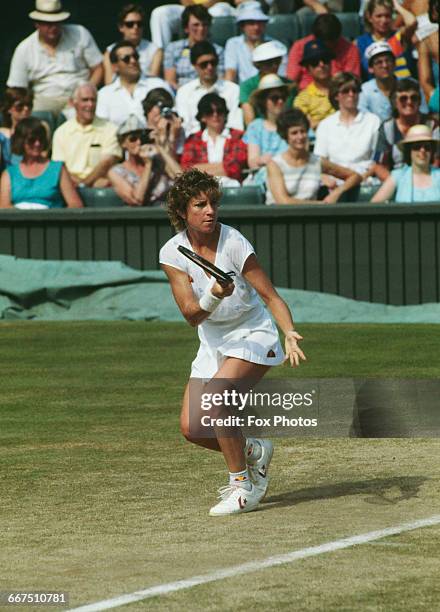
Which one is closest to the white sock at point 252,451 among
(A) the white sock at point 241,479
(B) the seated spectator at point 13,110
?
(A) the white sock at point 241,479

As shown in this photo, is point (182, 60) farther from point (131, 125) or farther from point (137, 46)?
point (131, 125)

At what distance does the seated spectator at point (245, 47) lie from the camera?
707 inches

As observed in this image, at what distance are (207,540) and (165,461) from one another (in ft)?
6.93

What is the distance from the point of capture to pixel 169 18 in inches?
764

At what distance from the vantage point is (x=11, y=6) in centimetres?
2283

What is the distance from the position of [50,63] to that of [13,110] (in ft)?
4.11

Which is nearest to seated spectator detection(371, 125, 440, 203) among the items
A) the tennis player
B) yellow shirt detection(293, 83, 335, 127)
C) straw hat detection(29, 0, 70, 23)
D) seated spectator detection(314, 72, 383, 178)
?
seated spectator detection(314, 72, 383, 178)

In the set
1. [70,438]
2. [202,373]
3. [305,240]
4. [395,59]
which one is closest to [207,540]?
[202,373]

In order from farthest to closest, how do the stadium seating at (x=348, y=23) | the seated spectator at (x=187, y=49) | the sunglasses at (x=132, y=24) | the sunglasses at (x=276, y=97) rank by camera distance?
1. the stadium seating at (x=348, y=23)
2. the sunglasses at (x=132, y=24)
3. the seated spectator at (x=187, y=49)
4. the sunglasses at (x=276, y=97)

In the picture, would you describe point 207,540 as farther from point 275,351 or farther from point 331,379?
point 331,379

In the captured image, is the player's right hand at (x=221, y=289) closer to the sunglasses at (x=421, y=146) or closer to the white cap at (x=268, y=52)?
the sunglasses at (x=421, y=146)

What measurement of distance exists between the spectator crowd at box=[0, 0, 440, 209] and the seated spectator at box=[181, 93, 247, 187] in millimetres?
15

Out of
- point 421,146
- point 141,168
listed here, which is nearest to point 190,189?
point 421,146

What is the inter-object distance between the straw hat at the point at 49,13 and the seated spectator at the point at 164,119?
215cm
